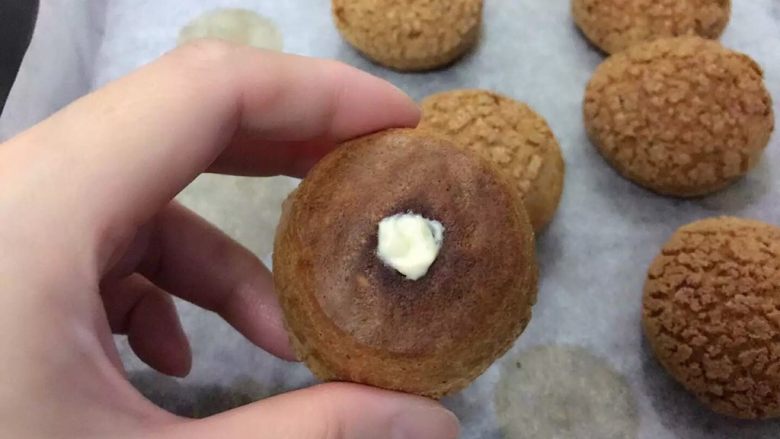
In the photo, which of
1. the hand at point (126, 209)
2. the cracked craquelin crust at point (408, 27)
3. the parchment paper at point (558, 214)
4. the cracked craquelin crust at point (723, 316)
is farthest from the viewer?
the cracked craquelin crust at point (408, 27)

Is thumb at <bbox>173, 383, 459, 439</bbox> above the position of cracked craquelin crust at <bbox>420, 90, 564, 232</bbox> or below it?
above

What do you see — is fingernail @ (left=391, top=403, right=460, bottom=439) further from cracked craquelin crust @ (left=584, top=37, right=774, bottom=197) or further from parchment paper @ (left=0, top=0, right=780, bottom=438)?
cracked craquelin crust @ (left=584, top=37, right=774, bottom=197)

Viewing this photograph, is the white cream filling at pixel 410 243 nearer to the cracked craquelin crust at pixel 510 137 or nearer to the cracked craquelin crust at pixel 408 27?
the cracked craquelin crust at pixel 510 137

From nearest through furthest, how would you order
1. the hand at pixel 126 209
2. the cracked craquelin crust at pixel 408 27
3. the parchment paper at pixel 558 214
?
the hand at pixel 126 209, the parchment paper at pixel 558 214, the cracked craquelin crust at pixel 408 27

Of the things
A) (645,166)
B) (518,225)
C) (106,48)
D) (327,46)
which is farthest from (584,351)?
(106,48)

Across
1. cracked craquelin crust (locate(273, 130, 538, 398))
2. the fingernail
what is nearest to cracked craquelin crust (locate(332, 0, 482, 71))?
cracked craquelin crust (locate(273, 130, 538, 398))

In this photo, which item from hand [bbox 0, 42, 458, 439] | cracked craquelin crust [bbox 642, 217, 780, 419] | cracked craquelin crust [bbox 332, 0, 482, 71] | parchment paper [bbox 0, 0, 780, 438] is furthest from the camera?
cracked craquelin crust [bbox 332, 0, 482, 71]

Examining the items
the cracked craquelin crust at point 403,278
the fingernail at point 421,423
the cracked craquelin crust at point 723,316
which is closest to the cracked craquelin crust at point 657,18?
the cracked craquelin crust at point 723,316

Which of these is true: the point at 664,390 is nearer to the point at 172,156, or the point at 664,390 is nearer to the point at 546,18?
the point at 546,18
